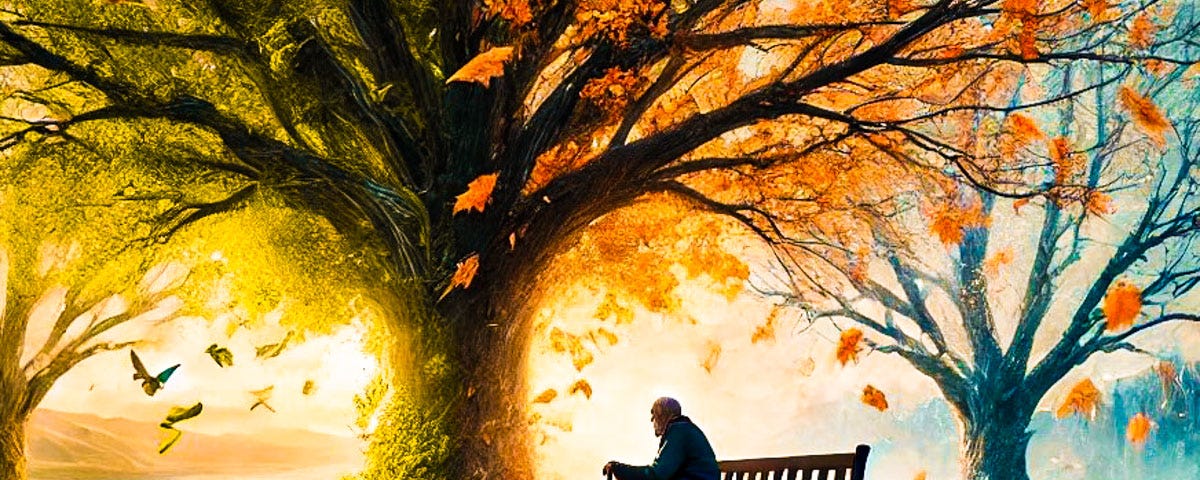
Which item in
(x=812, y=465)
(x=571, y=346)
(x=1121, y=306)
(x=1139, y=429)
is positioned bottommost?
(x=812, y=465)

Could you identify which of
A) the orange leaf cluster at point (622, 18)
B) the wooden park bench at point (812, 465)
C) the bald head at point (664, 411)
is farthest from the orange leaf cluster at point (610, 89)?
the wooden park bench at point (812, 465)

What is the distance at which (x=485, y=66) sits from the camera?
7438mm

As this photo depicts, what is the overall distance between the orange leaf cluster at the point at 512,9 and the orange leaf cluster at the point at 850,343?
7017 millimetres

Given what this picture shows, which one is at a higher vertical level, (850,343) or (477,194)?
(850,343)

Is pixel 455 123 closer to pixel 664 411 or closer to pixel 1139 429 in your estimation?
pixel 664 411

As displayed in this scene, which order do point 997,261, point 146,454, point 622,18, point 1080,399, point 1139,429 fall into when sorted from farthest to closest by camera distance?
point 146,454 < point 1139,429 < point 1080,399 < point 997,261 < point 622,18

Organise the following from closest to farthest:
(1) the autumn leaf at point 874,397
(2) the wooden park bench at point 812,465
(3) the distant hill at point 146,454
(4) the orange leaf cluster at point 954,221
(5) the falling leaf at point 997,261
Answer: (2) the wooden park bench at point 812,465, (4) the orange leaf cluster at point 954,221, (5) the falling leaf at point 997,261, (1) the autumn leaf at point 874,397, (3) the distant hill at point 146,454

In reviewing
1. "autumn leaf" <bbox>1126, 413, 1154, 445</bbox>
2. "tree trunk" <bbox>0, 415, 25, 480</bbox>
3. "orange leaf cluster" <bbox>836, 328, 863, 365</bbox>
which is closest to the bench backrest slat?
"orange leaf cluster" <bbox>836, 328, 863, 365</bbox>

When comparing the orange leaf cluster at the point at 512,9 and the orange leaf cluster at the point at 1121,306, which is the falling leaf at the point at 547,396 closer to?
the orange leaf cluster at the point at 512,9

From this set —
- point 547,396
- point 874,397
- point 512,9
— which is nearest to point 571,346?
point 547,396

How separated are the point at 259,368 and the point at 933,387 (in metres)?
8.46

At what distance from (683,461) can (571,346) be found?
4.73 meters

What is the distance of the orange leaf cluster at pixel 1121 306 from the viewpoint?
40.5 feet

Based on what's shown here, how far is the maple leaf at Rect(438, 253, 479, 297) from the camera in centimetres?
735
